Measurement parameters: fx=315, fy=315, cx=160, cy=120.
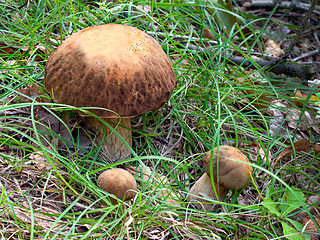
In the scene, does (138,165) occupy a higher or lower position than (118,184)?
lower

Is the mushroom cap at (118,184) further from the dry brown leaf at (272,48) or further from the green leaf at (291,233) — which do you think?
the dry brown leaf at (272,48)

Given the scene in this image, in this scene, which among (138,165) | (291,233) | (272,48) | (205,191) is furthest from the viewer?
(272,48)

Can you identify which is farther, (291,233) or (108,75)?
(108,75)

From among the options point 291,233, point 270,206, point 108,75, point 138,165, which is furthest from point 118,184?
point 291,233

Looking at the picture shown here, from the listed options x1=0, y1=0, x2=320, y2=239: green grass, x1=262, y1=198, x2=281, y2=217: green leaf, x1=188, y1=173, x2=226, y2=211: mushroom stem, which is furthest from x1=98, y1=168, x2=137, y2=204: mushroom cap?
x1=262, y1=198, x2=281, y2=217: green leaf

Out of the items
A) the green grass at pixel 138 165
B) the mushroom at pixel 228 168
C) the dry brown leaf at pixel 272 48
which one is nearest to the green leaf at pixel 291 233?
the green grass at pixel 138 165

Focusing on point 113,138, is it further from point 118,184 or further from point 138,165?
point 118,184
